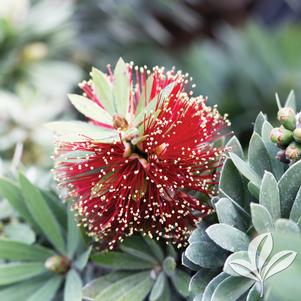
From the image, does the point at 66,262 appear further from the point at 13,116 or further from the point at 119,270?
the point at 13,116

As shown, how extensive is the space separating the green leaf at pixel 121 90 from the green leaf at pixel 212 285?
0.20 meters

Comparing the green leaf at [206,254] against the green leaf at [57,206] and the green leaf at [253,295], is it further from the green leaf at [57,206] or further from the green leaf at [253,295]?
the green leaf at [57,206]

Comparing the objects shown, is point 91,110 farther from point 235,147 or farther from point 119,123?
point 235,147

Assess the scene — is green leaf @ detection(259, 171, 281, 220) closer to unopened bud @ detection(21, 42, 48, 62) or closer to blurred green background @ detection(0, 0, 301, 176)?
blurred green background @ detection(0, 0, 301, 176)

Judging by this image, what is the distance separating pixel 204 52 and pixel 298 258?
4.20 ft

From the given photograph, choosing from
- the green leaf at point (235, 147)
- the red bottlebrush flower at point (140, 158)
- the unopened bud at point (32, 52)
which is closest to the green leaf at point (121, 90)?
the red bottlebrush flower at point (140, 158)

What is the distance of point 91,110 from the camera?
603 millimetres

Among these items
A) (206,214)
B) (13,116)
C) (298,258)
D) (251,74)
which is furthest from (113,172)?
(251,74)

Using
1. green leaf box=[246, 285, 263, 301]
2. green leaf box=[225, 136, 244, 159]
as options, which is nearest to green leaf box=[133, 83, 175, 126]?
green leaf box=[225, 136, 244, 159]

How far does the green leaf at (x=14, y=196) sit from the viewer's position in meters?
0.69

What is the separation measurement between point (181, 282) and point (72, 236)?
0.16 m

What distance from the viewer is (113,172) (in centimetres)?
59

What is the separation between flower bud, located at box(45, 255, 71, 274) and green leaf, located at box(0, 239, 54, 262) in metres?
0.01

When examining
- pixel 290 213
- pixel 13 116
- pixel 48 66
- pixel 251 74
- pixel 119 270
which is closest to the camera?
pixel 290 213
